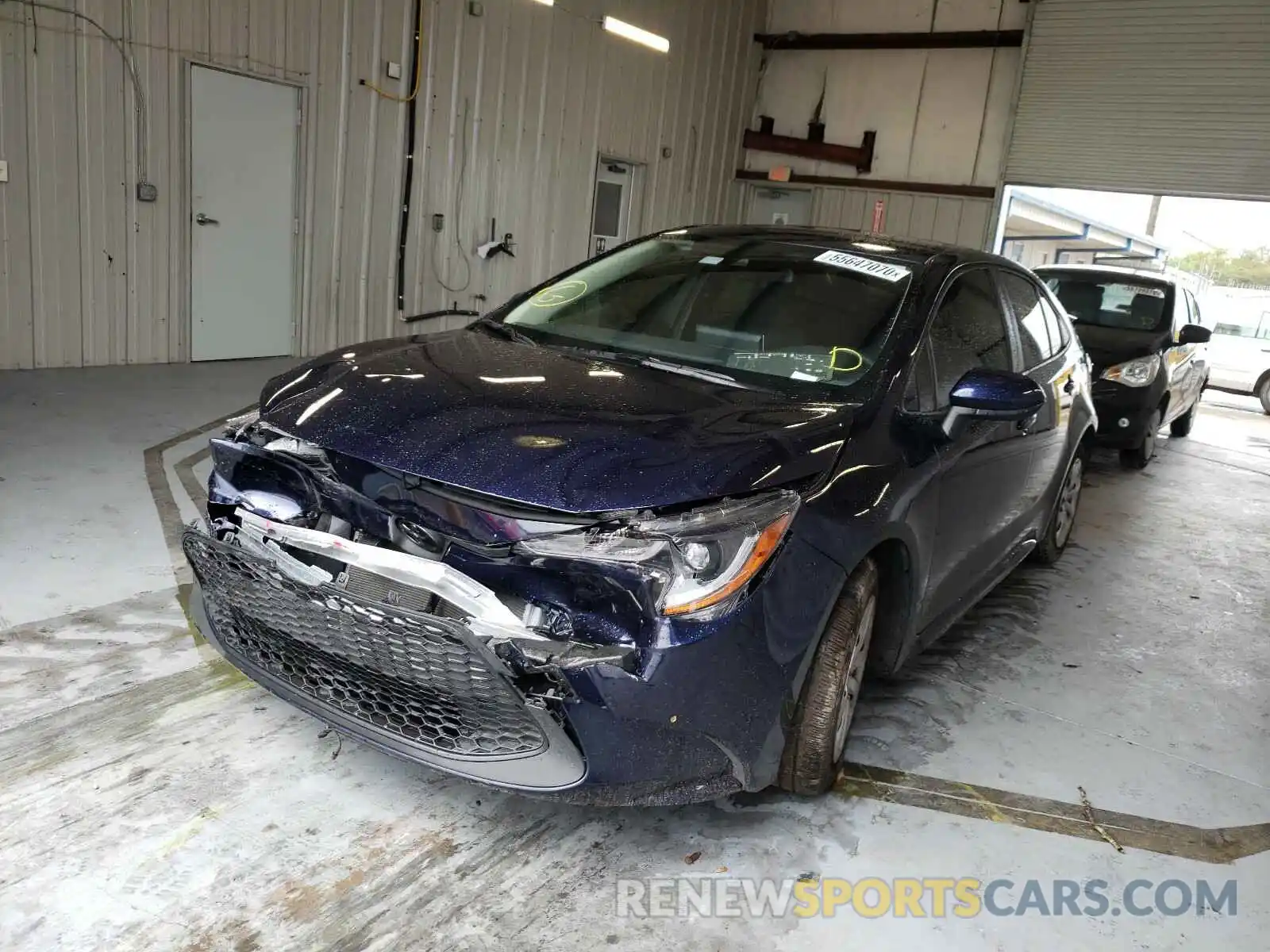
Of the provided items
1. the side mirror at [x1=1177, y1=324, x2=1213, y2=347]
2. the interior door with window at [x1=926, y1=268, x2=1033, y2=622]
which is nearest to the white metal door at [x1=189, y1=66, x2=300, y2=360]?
the interior door with window at [x1=926, y1=268, x2=1033, y2=622]

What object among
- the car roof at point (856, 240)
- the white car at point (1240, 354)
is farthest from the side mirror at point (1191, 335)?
the white car at point (1240, 354)

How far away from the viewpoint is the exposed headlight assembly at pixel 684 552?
174 centimetres

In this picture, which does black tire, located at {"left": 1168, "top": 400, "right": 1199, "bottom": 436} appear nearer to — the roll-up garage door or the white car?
the roll-up garage door

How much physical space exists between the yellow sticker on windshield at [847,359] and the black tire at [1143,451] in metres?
5.22

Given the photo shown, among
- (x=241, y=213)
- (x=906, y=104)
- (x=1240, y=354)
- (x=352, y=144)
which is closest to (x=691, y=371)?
(x=241, y=213)

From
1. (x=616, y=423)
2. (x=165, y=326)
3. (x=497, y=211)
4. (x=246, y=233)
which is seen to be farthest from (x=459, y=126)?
(x=616, y=423)

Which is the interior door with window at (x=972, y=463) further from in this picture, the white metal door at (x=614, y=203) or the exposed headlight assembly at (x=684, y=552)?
the white metal door at (x=614, y=203)

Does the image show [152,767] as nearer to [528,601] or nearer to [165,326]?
[528,601]

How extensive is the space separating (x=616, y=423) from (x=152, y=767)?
134 cm

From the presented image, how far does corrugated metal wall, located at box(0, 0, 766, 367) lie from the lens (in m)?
5.92

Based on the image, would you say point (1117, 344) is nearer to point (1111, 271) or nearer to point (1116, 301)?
Answer: point (1116, 301)

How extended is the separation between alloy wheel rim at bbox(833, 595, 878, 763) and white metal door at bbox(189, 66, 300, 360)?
6058 mm

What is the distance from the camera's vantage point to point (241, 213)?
22.8ft

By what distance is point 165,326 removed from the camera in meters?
6.73
